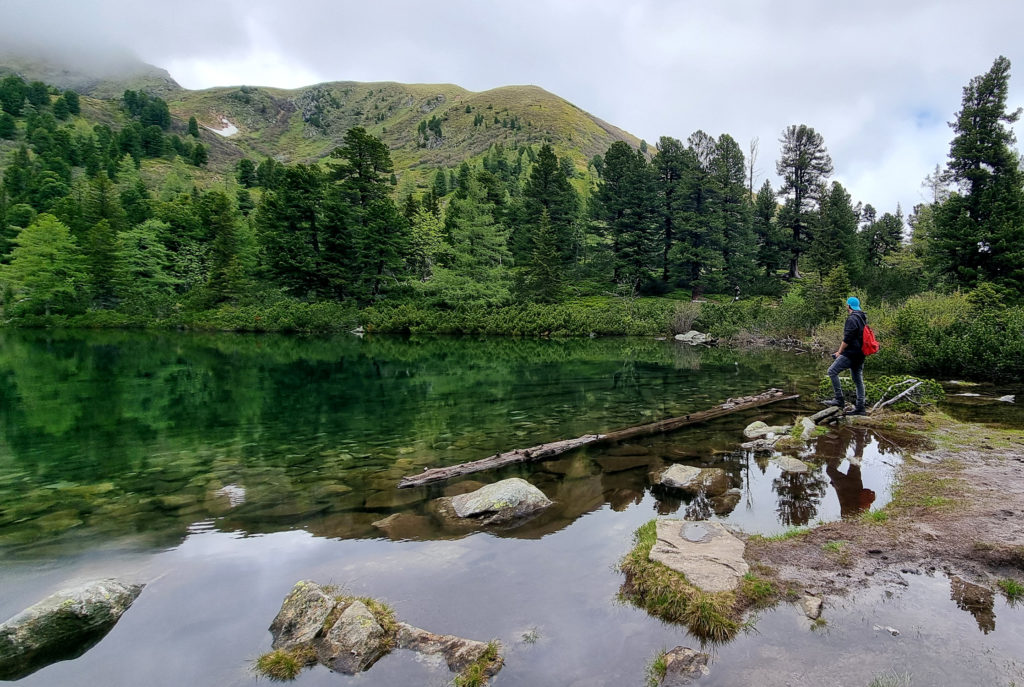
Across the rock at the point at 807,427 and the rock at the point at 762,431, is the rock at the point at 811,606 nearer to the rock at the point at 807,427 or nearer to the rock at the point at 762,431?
the rock at the point at 762,431

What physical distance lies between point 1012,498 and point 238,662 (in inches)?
397

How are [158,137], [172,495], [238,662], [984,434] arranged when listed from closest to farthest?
[238,662] → [172,495] → [984,434] → [158,137]

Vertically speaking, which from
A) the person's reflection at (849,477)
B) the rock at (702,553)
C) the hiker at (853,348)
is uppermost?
the hiker at (853,348)

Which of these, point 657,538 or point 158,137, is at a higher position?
point 158,137

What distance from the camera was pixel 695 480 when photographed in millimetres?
8883

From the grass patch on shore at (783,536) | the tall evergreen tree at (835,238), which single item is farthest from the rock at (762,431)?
the tall evergreen tree at (835,238)

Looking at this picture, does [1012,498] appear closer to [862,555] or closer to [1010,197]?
[862,555]

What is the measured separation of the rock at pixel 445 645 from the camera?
4.38m

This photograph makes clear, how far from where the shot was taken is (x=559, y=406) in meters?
16.2

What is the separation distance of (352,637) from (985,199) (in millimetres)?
39771

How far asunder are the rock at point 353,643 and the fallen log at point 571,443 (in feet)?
13.9

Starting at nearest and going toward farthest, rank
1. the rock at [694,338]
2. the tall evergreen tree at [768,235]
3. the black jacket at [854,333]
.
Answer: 1. the black jacket at [854,333]
2. the rock at [694,338]
3. the tall evergreen tree at [768,235]

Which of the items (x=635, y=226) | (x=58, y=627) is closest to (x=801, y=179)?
(x=635, y=226)

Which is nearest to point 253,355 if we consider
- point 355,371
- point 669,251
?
point 355,371
